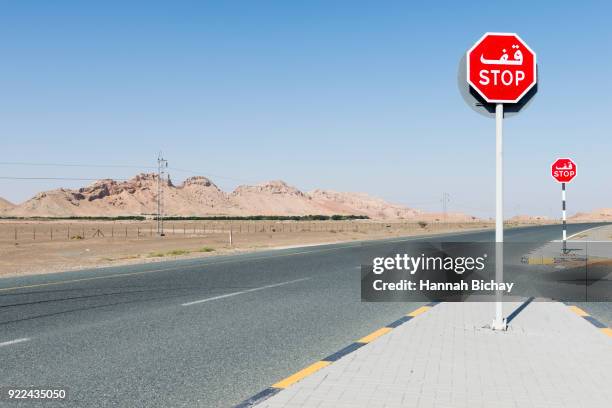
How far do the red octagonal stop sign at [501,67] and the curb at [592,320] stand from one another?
3.32 meters

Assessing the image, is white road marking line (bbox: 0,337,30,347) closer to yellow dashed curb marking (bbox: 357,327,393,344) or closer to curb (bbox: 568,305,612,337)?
yellow dashed curb marking (bbox: 357,327,393,344)

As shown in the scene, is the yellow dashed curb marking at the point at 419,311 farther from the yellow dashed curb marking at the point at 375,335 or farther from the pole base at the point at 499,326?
the pole base at the point at 499,326

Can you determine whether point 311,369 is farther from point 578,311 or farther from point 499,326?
point 578,311

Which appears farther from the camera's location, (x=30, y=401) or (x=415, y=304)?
(x=415, y=304)

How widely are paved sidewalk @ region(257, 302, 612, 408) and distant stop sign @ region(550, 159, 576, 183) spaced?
12699 millimetres

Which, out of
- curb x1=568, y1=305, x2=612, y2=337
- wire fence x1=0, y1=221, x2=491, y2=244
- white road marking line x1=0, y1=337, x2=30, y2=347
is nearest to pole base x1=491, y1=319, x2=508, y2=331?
curb x1=568, y1=305, x2=612, y2=337

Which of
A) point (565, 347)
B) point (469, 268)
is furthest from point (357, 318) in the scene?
point (469, 268)

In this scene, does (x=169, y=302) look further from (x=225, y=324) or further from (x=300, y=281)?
(x=300, y=281)

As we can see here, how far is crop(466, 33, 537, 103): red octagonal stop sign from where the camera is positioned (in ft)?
25.4

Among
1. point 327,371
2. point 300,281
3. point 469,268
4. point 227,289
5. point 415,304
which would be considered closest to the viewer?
point 327,371

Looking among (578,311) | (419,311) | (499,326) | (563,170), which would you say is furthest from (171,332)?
(563,170)

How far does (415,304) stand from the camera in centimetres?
1111

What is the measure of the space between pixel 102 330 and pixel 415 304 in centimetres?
555

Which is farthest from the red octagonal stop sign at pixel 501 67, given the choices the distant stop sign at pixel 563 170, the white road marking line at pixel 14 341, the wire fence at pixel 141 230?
the wire fence at pixel 141 230
